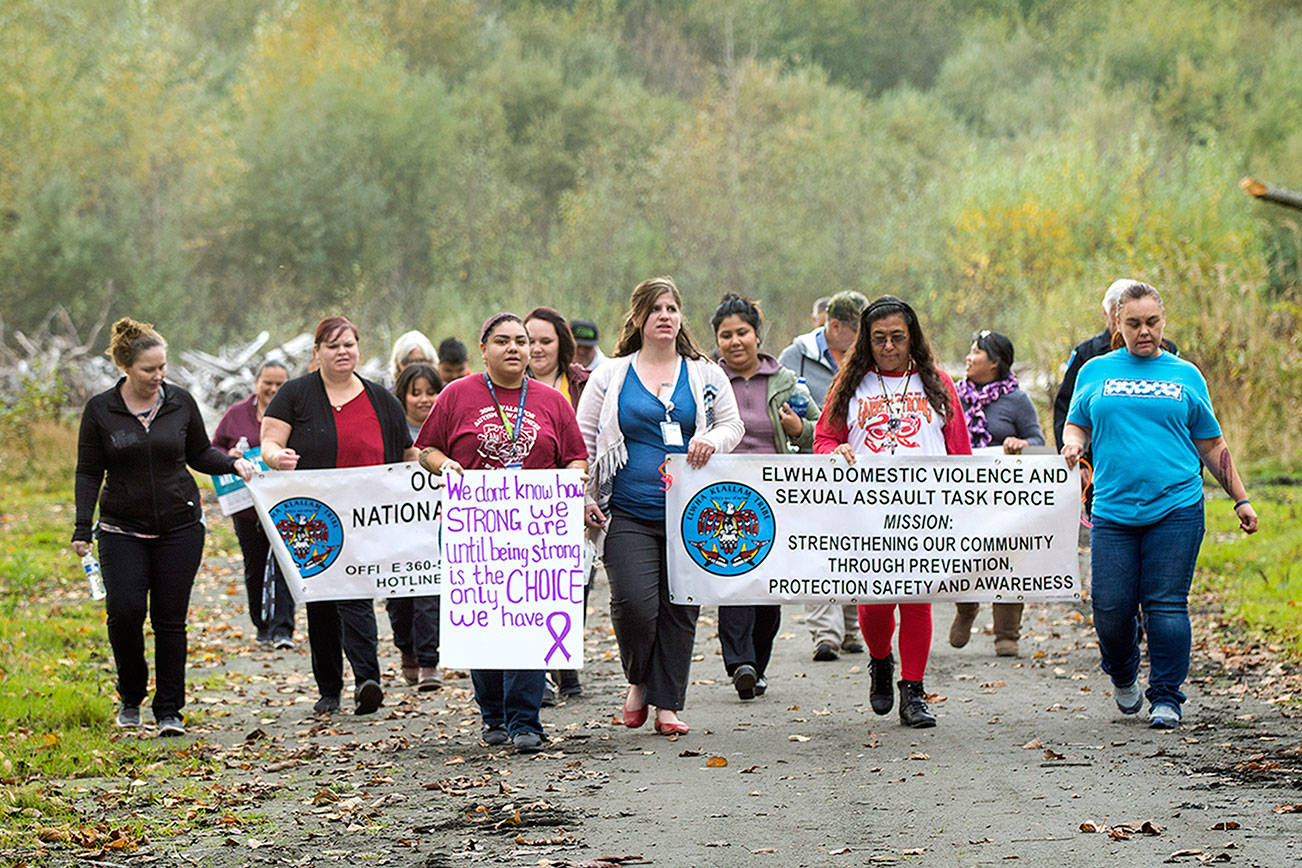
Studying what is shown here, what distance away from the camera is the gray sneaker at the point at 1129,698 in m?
8.64

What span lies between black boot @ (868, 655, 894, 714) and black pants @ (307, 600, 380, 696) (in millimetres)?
2916

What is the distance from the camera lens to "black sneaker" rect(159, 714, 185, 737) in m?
9.27

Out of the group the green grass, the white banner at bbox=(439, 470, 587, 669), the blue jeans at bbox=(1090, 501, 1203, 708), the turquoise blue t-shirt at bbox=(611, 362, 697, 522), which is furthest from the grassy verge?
the green grass

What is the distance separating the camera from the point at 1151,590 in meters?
8.29

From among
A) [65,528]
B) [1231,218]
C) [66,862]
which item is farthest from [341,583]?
[1231,218]

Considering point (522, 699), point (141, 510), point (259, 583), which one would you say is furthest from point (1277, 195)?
point (259, 583)

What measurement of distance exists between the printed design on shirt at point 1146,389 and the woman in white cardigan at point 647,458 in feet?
6.43

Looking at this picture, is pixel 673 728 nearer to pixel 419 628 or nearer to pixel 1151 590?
pixel 1151 590

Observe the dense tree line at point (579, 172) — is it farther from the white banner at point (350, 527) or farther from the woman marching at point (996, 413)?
the white banner at point (350, 527)

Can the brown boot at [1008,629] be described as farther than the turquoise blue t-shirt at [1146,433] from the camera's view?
Yes

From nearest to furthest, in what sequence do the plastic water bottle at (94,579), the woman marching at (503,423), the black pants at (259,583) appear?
1. the woman marching at (503,423)
2. the plastic water bottle at (94,579)
3. the black pants at (259,583)

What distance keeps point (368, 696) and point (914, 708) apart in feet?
10.4

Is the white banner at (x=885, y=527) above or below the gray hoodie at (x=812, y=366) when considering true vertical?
below

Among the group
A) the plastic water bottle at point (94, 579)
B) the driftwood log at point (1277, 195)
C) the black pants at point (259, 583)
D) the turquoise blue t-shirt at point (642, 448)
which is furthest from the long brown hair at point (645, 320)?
the black pants at point (259, 583)
